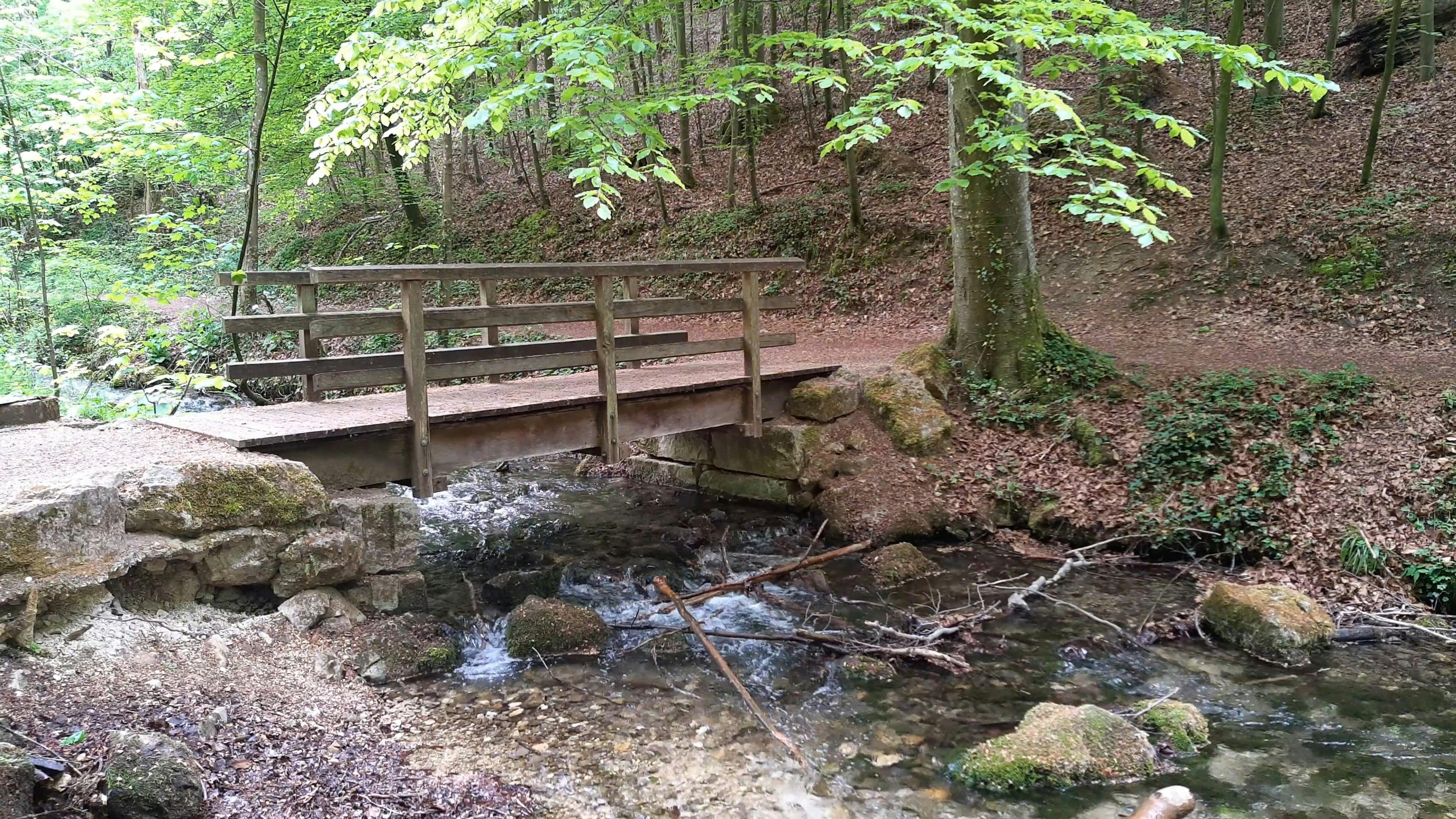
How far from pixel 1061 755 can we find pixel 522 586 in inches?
182

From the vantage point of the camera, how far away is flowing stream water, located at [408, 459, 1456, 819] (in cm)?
453

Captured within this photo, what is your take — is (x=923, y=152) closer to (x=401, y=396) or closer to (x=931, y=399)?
(x=931, y=399)

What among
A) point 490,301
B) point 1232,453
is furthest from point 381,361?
point 1232,453

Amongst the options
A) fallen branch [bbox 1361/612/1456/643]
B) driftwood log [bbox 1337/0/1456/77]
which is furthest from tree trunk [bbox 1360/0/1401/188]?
fallen branch [bbox 1361/612/1456/643]

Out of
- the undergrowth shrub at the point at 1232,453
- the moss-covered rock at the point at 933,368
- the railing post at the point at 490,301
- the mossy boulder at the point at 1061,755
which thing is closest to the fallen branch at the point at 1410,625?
the undergrowth shrub at the point at 1232,453

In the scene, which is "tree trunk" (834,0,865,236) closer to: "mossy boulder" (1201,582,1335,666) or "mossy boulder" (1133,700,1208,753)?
"mossy boulder" (1201,582,1335,666)

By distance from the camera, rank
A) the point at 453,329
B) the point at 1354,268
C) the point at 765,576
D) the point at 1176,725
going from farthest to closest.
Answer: the point at 1354,268 → the point at 453,329 → the point at 765,576 → the point at 1176,725

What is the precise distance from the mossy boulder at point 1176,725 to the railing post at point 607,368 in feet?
15.7

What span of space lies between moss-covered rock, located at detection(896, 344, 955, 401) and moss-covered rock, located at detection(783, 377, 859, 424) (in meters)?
0.87

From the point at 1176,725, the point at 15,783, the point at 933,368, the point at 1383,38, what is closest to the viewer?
the point at 15,783

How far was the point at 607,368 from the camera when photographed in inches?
310

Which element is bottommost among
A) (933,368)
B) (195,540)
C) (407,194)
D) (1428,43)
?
(195,540)

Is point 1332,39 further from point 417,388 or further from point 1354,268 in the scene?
point 417,388

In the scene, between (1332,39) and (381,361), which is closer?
(381,361)
